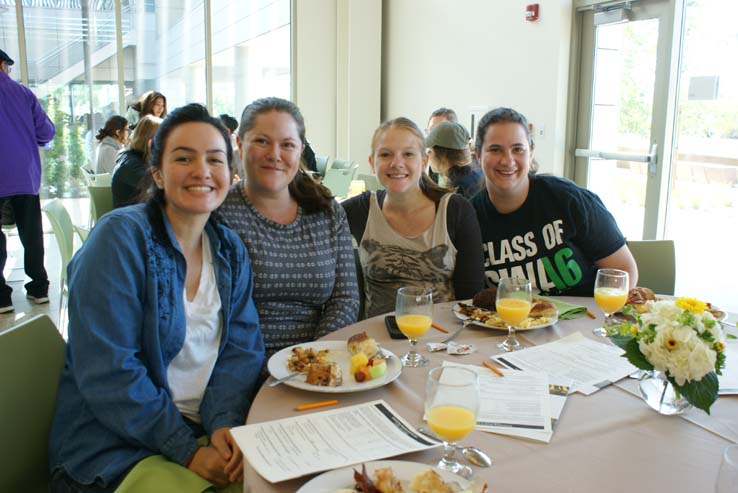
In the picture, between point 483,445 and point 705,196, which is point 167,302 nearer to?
point 483,445

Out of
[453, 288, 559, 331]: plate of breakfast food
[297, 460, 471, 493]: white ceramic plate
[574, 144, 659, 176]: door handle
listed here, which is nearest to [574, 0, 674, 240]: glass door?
[574, 144, 659, 176]: door handle

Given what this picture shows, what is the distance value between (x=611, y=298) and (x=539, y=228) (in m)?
0.63

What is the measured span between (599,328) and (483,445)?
761mm

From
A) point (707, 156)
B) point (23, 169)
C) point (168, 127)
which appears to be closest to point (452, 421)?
point (168, 127)

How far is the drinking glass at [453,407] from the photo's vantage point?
1.03 m

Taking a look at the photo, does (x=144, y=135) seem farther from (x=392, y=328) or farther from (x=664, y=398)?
(x=664, y=398)

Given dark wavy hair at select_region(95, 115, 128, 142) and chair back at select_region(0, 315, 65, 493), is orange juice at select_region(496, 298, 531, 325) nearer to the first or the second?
chair back at select_region(0, 315, 65, 493)

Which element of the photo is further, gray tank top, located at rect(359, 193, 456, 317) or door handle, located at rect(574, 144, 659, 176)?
door handle, located at rect(574, 144, 659, 176)

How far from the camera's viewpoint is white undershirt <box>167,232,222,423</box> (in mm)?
1511

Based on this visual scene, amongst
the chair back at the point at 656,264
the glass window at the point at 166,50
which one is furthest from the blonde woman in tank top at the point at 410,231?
the glass window at the point at 166,50

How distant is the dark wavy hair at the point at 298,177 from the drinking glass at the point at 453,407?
1.09 meters

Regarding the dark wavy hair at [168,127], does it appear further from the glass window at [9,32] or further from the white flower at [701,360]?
the glass window at [9,32]

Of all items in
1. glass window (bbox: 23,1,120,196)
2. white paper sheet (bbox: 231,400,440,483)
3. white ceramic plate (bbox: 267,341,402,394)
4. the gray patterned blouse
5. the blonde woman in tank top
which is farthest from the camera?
glass window (bbox: 23,1,120,196)

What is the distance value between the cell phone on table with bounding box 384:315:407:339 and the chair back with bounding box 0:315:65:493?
0.84 metres
